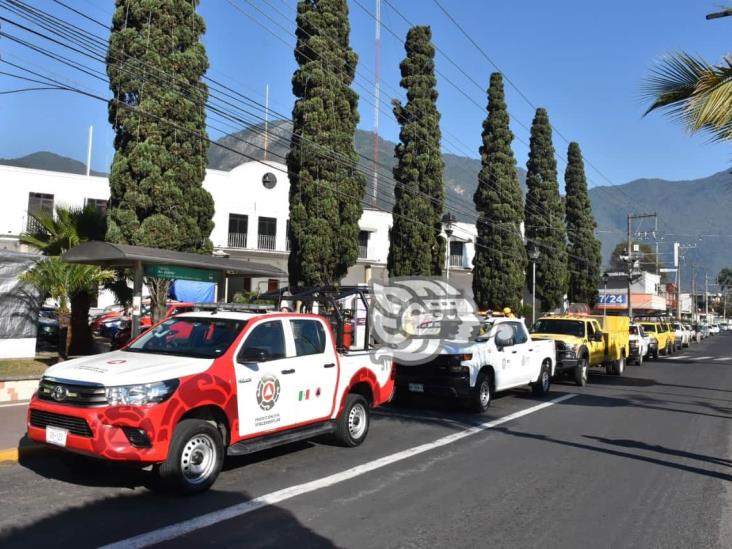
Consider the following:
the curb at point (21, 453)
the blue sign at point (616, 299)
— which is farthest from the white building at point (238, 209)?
the blue sign at point (616, 299)

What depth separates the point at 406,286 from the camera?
18.6m

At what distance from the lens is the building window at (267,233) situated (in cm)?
4000

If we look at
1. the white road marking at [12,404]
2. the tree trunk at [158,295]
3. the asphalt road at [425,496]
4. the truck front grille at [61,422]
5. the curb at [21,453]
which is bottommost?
A: the asphalt road at [425,496]

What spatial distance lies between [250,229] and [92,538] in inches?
1379

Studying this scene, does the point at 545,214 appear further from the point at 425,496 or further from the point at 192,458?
the point at 192,458

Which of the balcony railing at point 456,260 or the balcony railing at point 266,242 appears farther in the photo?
the balcony railing at point 456,260

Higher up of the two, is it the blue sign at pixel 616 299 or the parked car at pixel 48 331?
the blue sign at pixel 616 299

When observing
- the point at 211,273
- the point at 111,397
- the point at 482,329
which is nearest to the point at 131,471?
the point at 111,397

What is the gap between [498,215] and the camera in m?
37.7

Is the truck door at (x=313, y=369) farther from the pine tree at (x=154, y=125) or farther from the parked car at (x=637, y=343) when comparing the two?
the parked car at (x=637, y=343)

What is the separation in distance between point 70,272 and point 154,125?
4.43 meters

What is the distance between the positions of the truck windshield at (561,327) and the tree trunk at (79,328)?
42.2 feet

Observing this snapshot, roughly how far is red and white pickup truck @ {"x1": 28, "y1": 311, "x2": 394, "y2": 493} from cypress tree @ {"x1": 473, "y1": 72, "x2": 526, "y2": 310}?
30.2m

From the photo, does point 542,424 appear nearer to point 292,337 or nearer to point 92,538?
point 292,337
